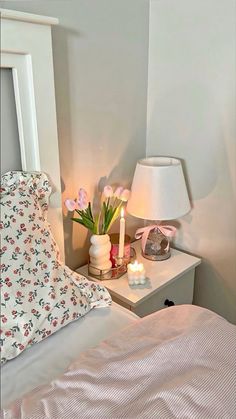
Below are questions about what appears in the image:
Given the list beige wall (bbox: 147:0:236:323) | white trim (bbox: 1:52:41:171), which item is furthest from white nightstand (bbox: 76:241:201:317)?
white trim (bbox: 1:52:41:171)

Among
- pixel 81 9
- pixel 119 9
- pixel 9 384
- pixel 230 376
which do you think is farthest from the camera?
pixel 119 9

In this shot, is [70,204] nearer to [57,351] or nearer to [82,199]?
[82,199]

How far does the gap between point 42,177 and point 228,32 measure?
2.83ft

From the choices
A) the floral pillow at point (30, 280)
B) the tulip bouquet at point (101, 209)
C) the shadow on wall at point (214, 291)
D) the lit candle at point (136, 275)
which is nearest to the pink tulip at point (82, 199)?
the tulip bouquet at point (101, 209)

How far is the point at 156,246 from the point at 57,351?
71 cm

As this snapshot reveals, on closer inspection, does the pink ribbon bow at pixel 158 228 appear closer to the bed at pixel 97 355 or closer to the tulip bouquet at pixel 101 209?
the tulip bouquet at pixel 101 209

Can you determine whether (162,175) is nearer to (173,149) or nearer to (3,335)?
(173,149)

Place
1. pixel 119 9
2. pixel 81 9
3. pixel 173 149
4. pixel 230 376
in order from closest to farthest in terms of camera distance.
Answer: pixel 230 376
pixel 81 9
pixel 119 9
pixel 173 149

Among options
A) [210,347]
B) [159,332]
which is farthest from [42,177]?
[210,347]

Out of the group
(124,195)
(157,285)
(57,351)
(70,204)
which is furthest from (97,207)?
(57,351)

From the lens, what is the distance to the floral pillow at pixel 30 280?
0.88 meters

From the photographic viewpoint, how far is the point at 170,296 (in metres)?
1.45

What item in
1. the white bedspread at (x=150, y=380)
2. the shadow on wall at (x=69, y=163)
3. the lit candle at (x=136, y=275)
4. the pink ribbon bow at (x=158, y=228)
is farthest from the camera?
the pink ribbon bow at (x=158, y=228)

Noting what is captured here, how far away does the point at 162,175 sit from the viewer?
1328 millimetres
